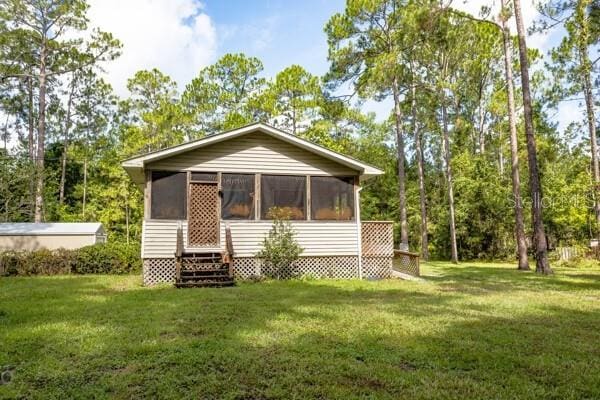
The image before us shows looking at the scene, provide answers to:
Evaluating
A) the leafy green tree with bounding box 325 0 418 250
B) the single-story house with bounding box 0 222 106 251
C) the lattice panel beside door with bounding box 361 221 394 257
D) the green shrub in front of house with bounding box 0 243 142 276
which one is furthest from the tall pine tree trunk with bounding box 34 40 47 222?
the lattice panel beside door with bounding box 361 221 394 257

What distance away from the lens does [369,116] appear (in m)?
28.3

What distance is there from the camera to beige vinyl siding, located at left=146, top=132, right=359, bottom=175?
1030cm

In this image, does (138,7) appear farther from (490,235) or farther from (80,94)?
(490,235)

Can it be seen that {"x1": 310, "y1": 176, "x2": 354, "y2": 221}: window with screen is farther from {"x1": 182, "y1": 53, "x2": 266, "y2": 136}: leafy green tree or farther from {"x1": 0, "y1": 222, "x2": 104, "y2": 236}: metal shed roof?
{"x1": 182, "y1": 53, "x2": 266, "y2": 136}: leafy green tree

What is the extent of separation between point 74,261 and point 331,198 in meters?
8.17

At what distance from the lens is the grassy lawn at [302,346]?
123 inches

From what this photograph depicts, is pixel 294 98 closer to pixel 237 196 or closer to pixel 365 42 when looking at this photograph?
pixel 365 42

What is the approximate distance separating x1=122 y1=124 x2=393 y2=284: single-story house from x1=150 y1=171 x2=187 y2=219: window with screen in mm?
24

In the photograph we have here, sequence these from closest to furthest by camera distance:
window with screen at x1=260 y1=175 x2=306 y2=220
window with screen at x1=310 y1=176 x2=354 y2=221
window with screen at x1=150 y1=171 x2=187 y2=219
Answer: window with screen at x1=150 y1=171 x2=187 y2=219 → window with screen at x1=260 y1=175 x2=306 y2=220 → window with screen at x1=310 y1=176 x2=354 y2=221

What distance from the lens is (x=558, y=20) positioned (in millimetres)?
11070

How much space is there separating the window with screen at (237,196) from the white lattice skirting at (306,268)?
116 cm

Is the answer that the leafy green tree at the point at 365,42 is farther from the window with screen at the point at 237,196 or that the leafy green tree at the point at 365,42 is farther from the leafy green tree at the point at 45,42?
the leafy green tree at the point at 45,42

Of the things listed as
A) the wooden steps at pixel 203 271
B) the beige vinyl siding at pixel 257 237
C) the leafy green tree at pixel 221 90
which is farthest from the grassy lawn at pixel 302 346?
the leafy green tree at pixel 221 90

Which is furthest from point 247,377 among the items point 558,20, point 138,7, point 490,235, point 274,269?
point 490,235
